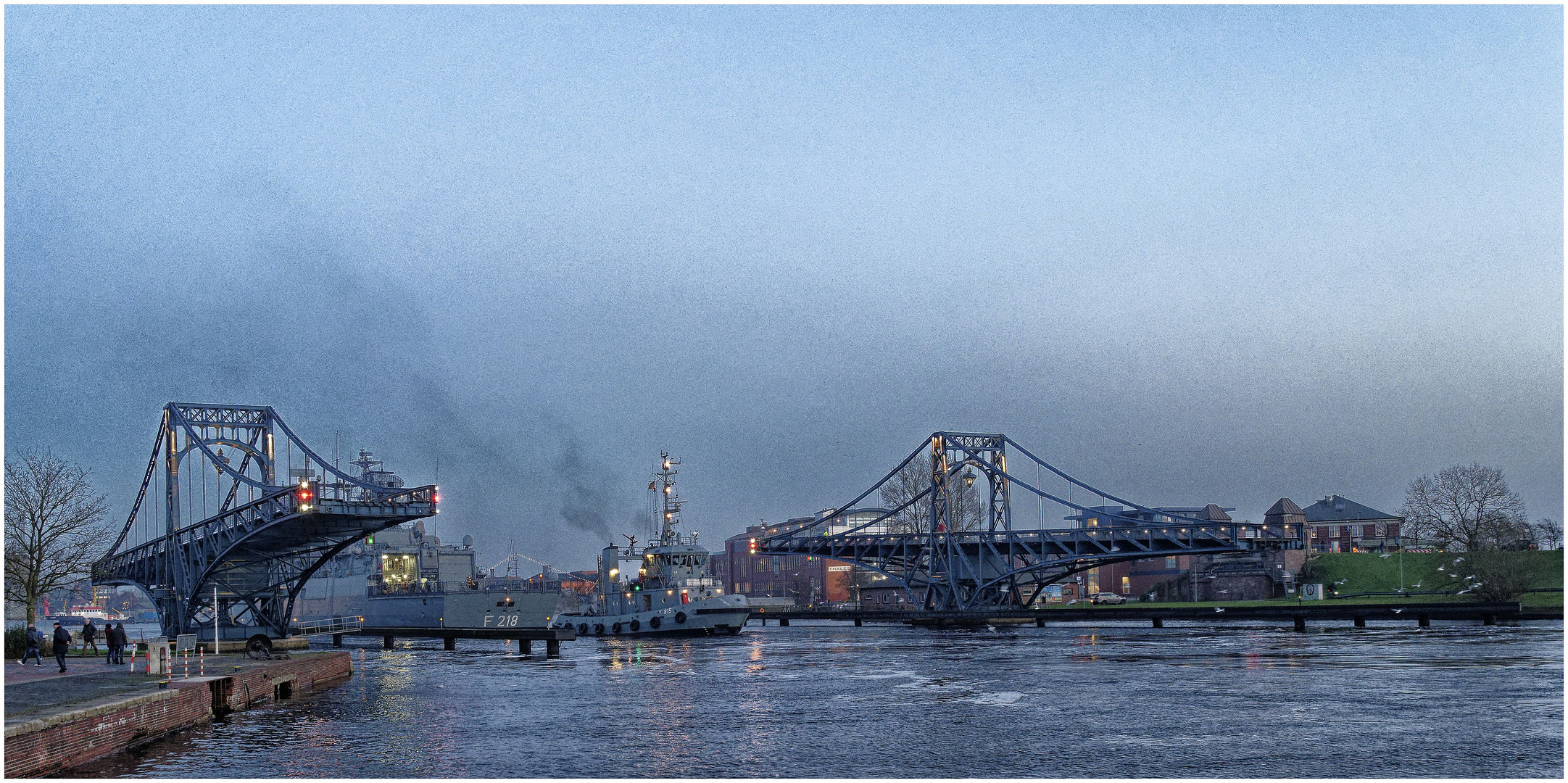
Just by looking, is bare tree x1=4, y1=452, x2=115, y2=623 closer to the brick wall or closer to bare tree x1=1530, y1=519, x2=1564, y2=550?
the brick wall

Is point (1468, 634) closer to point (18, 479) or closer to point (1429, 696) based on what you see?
point (1429, 696)

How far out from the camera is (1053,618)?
119 m

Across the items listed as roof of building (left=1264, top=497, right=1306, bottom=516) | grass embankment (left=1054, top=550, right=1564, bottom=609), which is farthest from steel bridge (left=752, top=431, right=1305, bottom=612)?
roof of building (left=1264, top=497, right=1306, bottom=516)

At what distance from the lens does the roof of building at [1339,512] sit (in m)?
184

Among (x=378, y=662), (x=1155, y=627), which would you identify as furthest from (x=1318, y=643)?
(x=378, y=662)

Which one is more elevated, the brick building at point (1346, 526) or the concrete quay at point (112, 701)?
the concrete quay at point (112, 701)

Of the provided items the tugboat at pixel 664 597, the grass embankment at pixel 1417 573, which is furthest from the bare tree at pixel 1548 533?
the tugboat at pixel 664 597

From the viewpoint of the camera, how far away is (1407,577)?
405 feet

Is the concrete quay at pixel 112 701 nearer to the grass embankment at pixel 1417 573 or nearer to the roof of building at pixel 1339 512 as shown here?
the grass embankment at pixel 1417 573

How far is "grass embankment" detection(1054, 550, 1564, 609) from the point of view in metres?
107

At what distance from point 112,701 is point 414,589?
8538cm

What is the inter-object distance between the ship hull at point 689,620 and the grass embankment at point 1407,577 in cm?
4117

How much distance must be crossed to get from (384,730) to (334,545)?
42790 mm

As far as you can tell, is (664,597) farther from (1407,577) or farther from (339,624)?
(1407,577)
